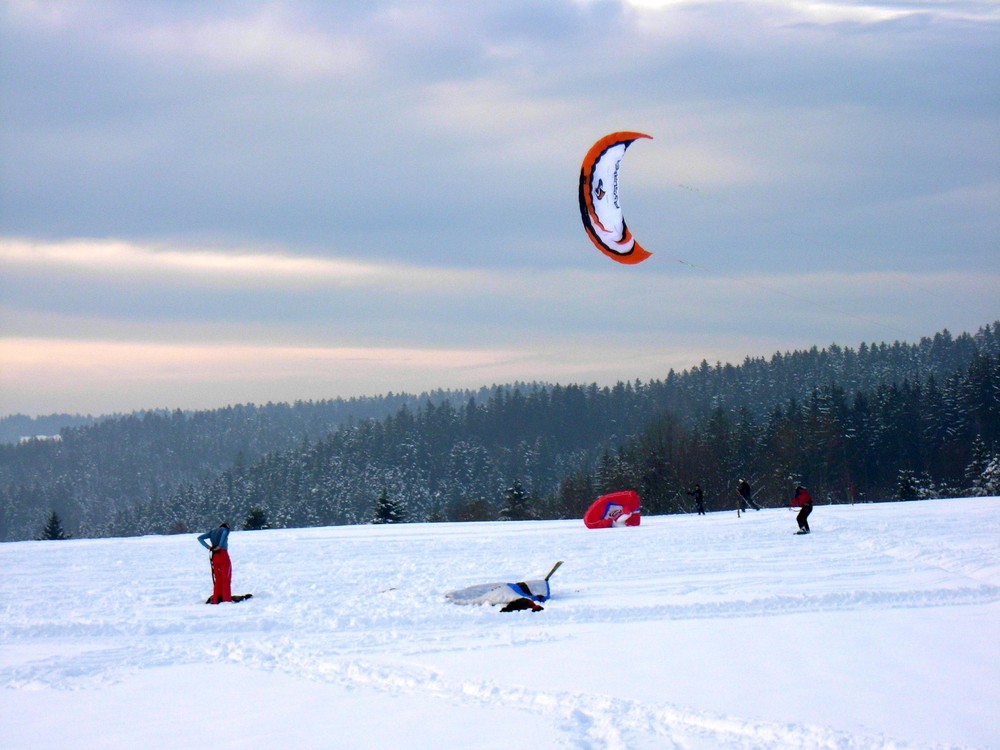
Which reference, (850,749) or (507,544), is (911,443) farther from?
(850,749)

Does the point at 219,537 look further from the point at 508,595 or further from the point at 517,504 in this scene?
the point at 517,504

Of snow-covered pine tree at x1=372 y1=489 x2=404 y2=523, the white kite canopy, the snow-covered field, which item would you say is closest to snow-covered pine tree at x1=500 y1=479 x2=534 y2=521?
snow-covered pine tree at x1=372 y1=489 x2=404 y2=523

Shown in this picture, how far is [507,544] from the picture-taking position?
2205 centimetres

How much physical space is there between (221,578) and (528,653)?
584 centimetres

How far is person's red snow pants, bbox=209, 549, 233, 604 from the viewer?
13.8 metres

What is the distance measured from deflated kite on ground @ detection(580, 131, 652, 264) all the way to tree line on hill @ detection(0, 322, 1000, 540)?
43.7 meters

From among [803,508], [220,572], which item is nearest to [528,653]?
[220,572]

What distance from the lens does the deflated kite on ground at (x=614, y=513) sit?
25.9m

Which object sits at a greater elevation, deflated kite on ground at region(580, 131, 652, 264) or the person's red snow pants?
deflated kite on ground at region(580, 131, 652, 264)

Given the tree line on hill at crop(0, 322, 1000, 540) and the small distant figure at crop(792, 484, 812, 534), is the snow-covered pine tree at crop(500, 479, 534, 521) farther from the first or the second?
the small distant figure at crop(792, 484, 812, 534)

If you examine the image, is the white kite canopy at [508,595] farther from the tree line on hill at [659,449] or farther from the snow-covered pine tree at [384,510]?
the tree line on hill at [659,449]

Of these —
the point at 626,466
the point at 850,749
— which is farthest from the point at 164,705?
the point at 626,466

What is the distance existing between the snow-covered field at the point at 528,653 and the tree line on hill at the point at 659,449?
146 feet

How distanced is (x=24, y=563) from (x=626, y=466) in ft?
181
